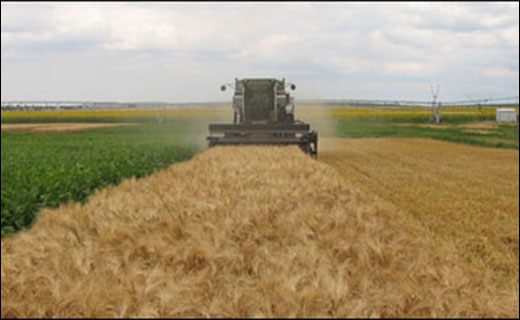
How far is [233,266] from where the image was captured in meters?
4.21

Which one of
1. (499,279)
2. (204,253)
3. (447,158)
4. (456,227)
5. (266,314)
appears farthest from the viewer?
(447,158)

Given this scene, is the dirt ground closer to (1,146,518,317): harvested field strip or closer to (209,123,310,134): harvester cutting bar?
(209,123,310,134): harvester cutting bar

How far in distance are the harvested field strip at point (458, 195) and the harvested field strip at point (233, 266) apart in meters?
1.62

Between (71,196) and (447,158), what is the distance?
18008mm

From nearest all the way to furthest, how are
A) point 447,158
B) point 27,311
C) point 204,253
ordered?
point 27,311, point 204,253, point 447,158

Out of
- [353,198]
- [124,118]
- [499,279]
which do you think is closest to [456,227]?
[353,198]

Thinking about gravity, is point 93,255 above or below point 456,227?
above

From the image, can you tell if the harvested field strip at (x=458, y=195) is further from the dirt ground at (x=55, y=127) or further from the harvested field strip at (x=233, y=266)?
the dirt ground at (x=55, y=127)

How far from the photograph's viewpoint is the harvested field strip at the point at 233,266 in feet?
11.7

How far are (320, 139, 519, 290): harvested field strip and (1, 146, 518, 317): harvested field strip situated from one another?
162cm

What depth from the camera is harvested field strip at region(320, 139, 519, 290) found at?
287 inches

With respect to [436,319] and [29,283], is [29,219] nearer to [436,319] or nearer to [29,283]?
[29,283]

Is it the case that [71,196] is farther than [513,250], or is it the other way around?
[71,196]

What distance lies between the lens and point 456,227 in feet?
27.8
